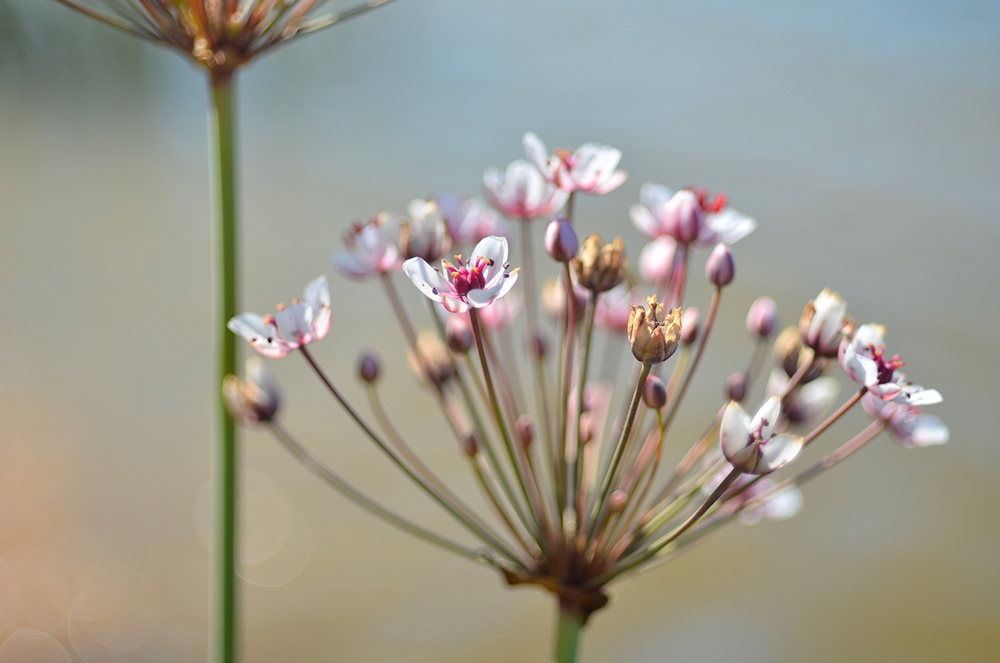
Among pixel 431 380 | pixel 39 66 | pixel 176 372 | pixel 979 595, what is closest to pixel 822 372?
pixel 431 380

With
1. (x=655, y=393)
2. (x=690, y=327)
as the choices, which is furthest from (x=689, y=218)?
(x=655, y=393)

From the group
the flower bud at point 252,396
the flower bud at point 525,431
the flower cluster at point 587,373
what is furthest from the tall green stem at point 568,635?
the flower bud at point 252,396

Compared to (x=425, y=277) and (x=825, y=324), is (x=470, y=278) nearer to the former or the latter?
(x=425, y=277)

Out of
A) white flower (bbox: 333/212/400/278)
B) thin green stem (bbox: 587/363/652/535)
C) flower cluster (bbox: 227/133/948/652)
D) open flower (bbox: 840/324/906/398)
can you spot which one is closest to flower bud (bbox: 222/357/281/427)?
flower cluster (bbox: 227/133/948/652)

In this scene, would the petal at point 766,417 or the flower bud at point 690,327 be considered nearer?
the petal at point 766,417

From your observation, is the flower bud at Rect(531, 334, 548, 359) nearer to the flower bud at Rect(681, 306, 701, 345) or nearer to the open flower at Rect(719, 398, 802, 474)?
the flower bud at Rect(681, 306, 701, 345)

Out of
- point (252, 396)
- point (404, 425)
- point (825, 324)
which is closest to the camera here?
point (825, 324)

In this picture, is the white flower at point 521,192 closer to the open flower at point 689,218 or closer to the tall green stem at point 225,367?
the open flower at point 689,218

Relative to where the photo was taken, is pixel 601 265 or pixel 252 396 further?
pixel 252 396
